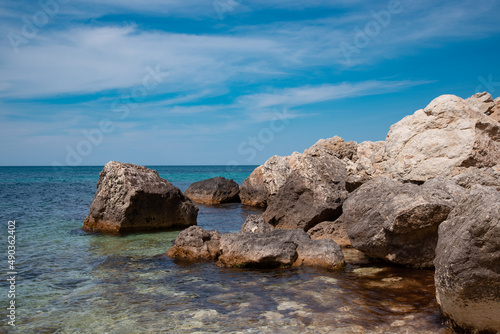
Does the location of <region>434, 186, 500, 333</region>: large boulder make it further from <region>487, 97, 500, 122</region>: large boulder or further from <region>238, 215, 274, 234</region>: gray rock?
<region>487, 97, 500, 122</region>: large boulder

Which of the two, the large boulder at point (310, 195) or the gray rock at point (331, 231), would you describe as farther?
the large boulder at point (310, 195)

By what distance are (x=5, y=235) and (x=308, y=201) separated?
1116 cm

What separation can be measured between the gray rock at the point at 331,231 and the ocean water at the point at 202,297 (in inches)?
44.5

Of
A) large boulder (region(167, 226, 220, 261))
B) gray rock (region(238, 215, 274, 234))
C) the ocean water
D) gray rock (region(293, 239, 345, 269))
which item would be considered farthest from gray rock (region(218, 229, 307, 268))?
gray rock (region(238, 215, 274, 234))

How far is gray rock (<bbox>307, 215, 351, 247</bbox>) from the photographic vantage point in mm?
12594

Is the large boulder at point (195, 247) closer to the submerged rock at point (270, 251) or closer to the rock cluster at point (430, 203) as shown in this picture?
the submerged rock at point (270, 251)

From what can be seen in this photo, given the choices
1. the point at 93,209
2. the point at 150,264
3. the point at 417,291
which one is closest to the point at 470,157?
the point at 417,291

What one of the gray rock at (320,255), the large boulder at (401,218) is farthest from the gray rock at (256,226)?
the large boulder at (401,218)

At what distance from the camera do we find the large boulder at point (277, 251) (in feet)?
32.3

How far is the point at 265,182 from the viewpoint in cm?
2697

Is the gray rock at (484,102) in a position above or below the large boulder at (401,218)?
above

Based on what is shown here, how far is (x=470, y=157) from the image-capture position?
10188 millimetres

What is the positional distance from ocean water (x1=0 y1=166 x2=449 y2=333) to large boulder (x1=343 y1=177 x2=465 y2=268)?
48 centimetres

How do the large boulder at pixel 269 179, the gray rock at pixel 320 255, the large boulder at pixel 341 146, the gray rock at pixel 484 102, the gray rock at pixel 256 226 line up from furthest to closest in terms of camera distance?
the large boulder at pixel 269 179
the large boulder at pixel 341 146
the gray rock at pixel 484 102
the gray rock at pixel 256 226
the gray rock at pixel 320 255
